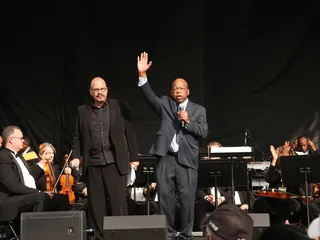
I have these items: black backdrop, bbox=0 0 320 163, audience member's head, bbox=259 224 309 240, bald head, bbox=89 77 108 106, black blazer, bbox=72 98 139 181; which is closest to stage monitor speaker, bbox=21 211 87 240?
black blazer, bbox=72 98 139 181

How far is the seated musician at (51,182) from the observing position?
713cm

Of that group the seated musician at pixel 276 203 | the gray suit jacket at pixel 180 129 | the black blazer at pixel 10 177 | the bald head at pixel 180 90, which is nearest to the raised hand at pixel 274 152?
the seated musician at pixel 276 203

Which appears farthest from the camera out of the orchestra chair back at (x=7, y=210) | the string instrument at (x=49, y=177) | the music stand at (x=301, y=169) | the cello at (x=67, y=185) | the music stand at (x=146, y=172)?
the cello at (x=67, y=185)

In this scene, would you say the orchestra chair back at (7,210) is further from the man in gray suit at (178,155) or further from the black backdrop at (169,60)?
the black backdrop at (169,60)

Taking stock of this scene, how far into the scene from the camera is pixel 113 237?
4941 mm

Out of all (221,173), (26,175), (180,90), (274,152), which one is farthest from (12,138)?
(274,152)

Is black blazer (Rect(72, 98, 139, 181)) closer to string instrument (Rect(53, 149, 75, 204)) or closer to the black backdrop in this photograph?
string instrument (Rect(53, 149, 75, 204))

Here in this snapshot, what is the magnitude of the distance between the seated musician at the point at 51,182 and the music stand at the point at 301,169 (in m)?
2.67

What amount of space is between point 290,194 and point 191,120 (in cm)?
200

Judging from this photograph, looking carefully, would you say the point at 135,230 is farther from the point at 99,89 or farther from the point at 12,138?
the point at 12,138

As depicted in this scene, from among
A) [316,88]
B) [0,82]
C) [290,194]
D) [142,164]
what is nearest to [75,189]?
[142,164]

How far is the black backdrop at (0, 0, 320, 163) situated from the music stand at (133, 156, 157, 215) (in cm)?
194

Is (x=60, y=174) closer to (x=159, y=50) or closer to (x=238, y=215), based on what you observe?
(x=159, y=50)

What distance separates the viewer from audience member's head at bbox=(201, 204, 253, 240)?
8.14 feet
